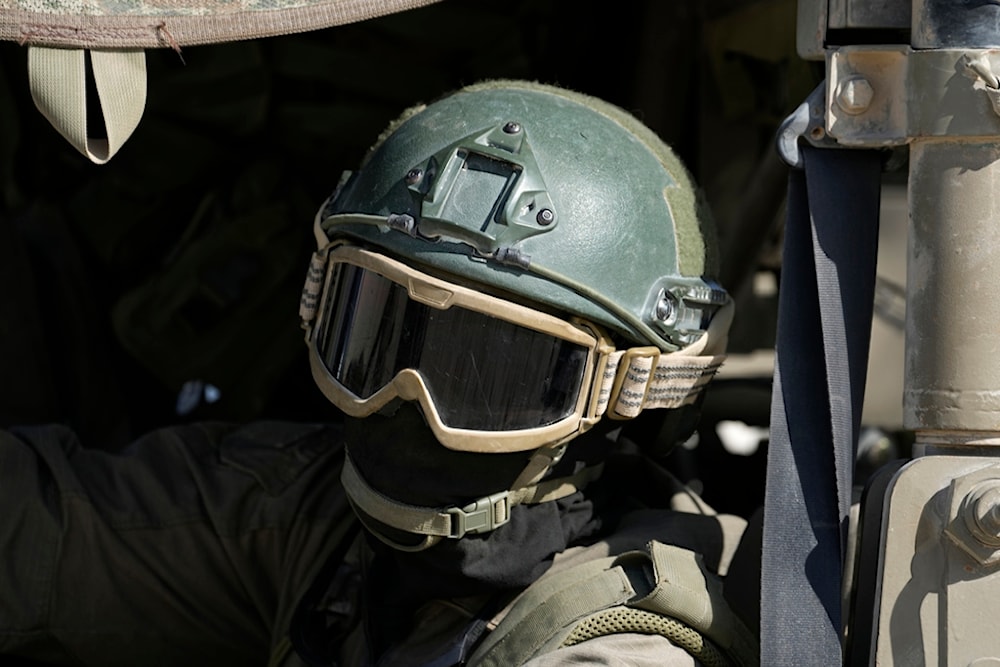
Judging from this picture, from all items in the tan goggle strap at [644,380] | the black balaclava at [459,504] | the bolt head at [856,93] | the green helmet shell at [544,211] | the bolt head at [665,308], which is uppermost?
the bolt head at [856,93]

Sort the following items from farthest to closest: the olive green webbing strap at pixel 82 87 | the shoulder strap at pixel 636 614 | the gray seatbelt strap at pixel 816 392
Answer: the shoulder strap at pixel 636 614, the gray seatbelt strap at pixel 816 392, the olive green webbing strap at pixel 82 87

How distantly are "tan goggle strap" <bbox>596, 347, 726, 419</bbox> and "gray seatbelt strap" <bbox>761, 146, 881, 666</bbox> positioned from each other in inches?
7.5

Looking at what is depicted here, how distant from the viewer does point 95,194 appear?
8.27ft

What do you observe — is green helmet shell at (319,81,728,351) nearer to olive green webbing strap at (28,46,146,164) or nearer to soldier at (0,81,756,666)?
soldier at (0,81,756,666)

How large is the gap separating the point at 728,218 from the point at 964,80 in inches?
51.0

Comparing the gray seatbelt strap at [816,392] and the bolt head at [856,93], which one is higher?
the bolt head at [856,93]

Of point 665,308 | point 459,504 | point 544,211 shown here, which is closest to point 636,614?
point 459,504

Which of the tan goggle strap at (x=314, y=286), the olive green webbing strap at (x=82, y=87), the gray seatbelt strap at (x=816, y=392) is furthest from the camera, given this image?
the tan goggle strap at (x=314, y=286)

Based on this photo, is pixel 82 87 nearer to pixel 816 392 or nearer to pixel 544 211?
pixel 544 211

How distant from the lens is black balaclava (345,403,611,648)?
1575 millimetres

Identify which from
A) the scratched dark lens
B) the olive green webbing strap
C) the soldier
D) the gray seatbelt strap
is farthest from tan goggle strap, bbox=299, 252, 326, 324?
the gray seatbelt strap

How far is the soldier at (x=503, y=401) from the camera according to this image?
1.54 meters

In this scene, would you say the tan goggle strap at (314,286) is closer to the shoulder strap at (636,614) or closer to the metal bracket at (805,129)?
the shoulder strap at (636,614)

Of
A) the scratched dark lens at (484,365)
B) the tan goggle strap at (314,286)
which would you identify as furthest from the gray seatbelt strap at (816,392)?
the tan goggle strap at (314,286)
